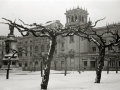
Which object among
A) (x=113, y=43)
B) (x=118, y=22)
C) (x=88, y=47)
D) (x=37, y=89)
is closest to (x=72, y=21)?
(x=88, y=47)

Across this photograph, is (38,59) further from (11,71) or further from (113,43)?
(113,43)

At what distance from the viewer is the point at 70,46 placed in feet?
232

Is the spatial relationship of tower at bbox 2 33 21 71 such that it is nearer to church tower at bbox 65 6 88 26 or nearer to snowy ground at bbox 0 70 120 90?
snowy ground at bbox 0 70 120 90

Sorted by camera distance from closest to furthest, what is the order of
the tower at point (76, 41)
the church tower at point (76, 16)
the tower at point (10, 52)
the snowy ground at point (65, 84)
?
1. the snowy ground at point (65, 84)
2. the tower at point (10, 52)
3. the tower at point (76, 41)
4. the church tower at point (76, 16)

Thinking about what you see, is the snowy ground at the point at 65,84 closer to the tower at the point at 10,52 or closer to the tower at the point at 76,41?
the tower at the point at 10,52

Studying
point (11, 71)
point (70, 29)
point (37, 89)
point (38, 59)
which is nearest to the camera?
point (37, 89)

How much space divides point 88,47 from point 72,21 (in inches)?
448

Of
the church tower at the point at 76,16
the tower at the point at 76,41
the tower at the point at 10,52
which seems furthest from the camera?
the church tower at the point at 76,16

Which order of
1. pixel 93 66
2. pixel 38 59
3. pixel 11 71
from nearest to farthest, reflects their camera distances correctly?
pixel 11 71 → pixel 93 66 → pixel 38 59

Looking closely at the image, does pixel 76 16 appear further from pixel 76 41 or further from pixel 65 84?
pixel 65 84

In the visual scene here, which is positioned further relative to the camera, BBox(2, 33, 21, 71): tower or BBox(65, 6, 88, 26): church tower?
BBox(65, 6, 88, 26): church tower

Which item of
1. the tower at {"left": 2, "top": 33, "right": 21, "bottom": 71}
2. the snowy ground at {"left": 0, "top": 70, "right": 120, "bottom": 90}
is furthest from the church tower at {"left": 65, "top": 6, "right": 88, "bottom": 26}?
the snowy ground at {"left": 0, "top": 70, "right": 120, "bottom": 90}

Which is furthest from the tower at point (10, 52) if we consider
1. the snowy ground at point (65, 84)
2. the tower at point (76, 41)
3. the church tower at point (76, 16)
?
the church tower at point (76, 16)

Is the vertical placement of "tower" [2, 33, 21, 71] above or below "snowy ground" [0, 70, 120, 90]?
above
